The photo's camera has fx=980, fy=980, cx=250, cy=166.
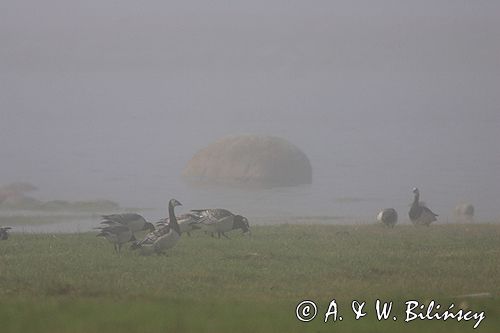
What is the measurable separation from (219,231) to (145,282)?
30.0ft

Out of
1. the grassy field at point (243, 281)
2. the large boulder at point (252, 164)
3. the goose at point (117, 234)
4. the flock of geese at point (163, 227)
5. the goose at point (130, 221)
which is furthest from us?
the large boulder at point (252, 164)

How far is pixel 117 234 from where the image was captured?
29062 millimetres

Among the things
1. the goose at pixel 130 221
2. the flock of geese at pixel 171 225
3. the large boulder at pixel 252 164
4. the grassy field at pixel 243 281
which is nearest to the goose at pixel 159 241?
the flock of geese at pixel 171 225

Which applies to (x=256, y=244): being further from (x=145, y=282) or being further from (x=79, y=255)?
(x=145, y=282)

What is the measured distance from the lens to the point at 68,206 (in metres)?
72.1

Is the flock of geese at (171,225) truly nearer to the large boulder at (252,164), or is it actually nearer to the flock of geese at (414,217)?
the flock of geese at (414,217)

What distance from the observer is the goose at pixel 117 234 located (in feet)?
94.9

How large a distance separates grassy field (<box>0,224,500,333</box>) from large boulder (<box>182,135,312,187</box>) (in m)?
51.8

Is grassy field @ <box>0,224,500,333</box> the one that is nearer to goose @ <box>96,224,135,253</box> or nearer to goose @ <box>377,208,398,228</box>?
goose @ <box>96,224,135,253</box>

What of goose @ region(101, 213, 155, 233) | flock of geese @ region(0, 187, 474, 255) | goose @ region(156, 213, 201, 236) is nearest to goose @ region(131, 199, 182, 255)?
flock of geese @ region(0, 187, 474, 255)

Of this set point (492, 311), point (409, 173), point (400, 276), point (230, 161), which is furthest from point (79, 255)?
point (409, 173)

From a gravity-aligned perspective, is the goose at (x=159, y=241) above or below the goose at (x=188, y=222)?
below

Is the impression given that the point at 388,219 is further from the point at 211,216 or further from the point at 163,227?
the point at 163,227

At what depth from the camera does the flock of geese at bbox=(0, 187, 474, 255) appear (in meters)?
28.8
